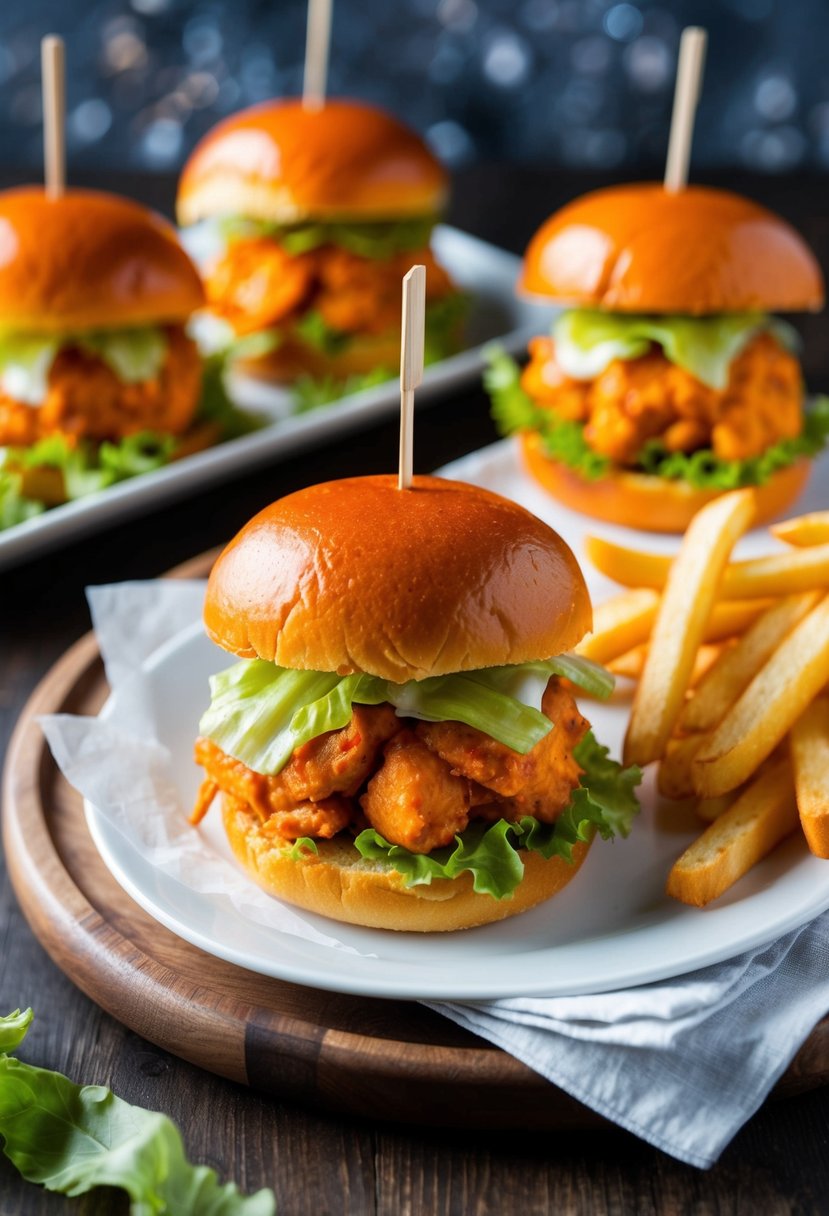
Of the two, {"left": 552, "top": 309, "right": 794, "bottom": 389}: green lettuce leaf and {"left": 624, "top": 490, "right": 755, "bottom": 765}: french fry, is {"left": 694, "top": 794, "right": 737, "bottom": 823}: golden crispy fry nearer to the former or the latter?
{"left": 624, "top": 490, "right": 755, "bottom": 765}: french fry

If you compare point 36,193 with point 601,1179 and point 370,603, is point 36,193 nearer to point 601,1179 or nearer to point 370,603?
point 370,603

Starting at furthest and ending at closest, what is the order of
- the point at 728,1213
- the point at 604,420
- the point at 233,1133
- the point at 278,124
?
the point at 278,124
the point at 604,420
the point at 233,1133
the point at 728,1213

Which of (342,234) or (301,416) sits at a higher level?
(342,234)

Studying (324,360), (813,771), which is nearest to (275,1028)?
(813,771)

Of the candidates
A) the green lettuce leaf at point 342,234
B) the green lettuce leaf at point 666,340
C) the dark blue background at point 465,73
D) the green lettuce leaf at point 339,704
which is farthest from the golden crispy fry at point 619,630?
the dark blue background at point 465,73

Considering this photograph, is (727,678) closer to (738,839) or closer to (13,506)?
(738,839)

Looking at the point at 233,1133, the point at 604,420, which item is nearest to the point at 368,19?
the point at 604,420
